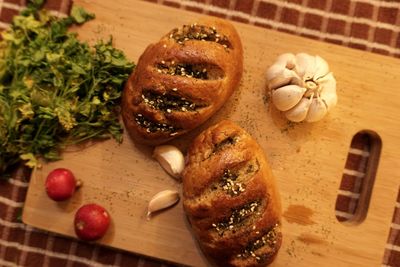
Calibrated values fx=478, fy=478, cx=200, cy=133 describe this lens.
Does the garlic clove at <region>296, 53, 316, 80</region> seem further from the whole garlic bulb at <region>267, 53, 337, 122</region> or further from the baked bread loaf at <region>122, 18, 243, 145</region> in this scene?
the baked bread loaf at <region>122, 18, 243, 145</region>

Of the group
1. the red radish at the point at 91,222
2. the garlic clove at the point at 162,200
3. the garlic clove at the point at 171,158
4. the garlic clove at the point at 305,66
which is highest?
the garlic clove at the point at 305,66

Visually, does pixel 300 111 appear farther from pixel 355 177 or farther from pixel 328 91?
pixel 355 177

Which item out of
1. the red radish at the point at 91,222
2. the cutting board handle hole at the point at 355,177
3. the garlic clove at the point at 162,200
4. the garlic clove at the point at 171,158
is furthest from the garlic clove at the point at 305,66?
the red radish at the point at 91,222

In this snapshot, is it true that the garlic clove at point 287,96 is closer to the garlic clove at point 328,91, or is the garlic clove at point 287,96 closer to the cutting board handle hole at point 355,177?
the garlic clove at point 328,91


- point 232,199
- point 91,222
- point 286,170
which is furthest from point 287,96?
point 91,222

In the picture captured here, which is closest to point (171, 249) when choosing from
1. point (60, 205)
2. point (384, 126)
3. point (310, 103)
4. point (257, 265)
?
point (257, 265)

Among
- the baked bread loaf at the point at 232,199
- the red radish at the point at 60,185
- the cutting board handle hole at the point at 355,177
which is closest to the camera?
the baked bread loaf at the point at 232,199

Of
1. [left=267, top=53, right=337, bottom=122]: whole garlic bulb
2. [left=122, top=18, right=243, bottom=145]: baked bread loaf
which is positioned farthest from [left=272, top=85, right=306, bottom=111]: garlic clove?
[left=122, top=18, right=243, bottom=145]: baked bread loaf

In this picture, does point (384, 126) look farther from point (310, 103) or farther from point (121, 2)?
point (121, 2)
